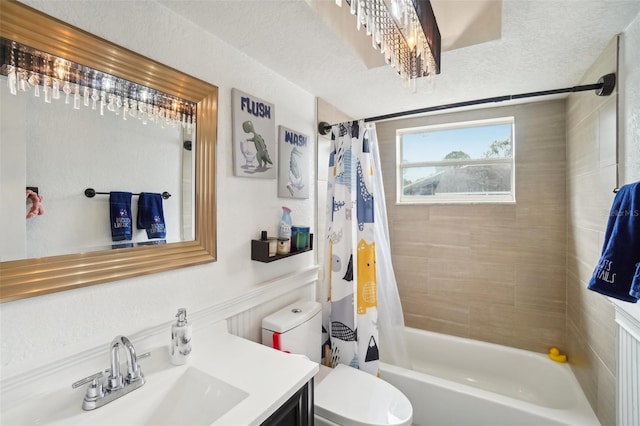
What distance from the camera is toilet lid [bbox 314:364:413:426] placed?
130 cm

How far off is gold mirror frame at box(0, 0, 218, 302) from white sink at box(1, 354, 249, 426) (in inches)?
12.2

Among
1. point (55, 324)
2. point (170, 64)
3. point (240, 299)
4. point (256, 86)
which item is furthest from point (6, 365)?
point (256, 86)

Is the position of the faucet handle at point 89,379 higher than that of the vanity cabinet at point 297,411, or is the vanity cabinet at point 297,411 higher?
the faucet handle at point 89,379

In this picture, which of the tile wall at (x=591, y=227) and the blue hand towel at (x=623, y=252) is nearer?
the blue hand towel at (x=623, y=252)

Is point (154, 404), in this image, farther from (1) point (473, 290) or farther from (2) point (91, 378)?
(1) point (473, 290)

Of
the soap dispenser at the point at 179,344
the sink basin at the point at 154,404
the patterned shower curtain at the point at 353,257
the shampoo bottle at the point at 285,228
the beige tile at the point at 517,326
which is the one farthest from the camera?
the beige tile at the point at 517,326

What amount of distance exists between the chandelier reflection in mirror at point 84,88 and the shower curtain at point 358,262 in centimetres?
102

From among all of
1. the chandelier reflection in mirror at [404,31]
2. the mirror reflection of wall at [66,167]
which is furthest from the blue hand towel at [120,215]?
the chandelier reflection in mirror at [404,31]

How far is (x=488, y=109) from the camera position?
2.30 meters

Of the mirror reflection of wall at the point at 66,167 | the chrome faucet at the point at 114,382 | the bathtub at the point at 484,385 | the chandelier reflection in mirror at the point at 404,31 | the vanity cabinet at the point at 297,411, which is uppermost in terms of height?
the chandelier reflection in mirror at the point at 404,31

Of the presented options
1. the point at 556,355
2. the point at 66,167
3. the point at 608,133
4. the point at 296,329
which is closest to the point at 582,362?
the point at 556,355

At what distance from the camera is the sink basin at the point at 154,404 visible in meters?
0.78

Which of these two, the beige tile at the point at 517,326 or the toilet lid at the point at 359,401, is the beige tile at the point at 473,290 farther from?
the toilet lid at the point at 359,401

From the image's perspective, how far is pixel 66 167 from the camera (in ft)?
2.93
